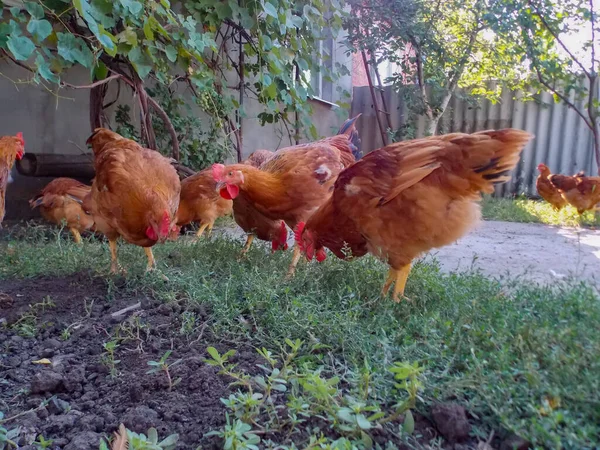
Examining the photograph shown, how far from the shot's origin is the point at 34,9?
2.86 m

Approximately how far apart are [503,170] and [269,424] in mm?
1975

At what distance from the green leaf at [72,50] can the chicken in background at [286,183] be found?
1168 millimetres

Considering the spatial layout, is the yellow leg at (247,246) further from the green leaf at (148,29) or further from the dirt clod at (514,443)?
the dirt clod at (514,443)

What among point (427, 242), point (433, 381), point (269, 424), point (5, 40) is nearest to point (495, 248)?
point (427, 242)

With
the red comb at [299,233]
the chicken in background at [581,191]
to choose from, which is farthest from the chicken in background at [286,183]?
the chicken in background at [581,191]

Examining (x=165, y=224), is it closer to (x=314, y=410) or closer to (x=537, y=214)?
(x=314, y=410)

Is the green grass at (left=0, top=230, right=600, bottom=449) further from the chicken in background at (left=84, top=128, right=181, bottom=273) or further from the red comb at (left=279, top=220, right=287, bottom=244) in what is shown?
the red comb at (left=279, top=220, right=287, bottom=244)

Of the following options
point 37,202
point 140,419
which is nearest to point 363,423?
point 140,419

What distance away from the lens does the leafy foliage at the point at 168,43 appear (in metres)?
3.06

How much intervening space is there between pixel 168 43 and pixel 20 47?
69.2 inches

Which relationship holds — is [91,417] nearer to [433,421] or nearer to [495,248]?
[433,421]

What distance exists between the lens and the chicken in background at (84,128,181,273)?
11.6 ft

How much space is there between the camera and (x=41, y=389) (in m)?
1.85

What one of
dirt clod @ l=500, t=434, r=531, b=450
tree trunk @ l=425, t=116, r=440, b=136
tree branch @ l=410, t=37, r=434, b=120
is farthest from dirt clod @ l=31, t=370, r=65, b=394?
tree trunk @ l=425, t=116, r=440, b=136
